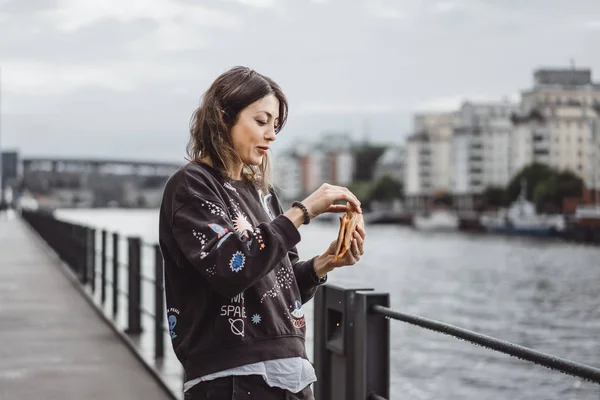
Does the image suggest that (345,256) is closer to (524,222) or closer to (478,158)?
(524,222)

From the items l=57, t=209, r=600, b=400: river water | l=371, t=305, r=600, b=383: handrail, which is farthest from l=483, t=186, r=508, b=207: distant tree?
l=371, t=305, r=600, b=383: handrail

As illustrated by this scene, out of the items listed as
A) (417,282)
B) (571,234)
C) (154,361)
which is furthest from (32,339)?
(571,234)

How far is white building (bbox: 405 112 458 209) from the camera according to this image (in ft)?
502

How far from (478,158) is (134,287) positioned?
13027cm

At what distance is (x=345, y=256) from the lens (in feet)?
7.89

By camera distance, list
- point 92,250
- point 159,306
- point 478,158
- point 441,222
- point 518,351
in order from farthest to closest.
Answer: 1. point 478,158
2. point 441,222
3. point 92,250
4. point 159,306
5. point 518,351

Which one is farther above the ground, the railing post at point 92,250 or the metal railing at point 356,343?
the metal railing at point 356,343

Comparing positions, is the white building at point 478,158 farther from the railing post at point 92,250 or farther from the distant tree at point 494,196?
the railing post at point 92,250

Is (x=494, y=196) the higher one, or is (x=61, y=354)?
(x=61, y=354)

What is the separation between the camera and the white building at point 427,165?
6019 inches

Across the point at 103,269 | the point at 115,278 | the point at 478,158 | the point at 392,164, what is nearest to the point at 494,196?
the point at 478,158

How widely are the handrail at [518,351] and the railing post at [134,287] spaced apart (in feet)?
17.9

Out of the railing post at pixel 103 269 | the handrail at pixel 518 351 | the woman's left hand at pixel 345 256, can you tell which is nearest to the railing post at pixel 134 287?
the railing post at pixel 103 269

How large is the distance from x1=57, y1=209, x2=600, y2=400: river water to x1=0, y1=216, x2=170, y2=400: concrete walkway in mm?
1830
